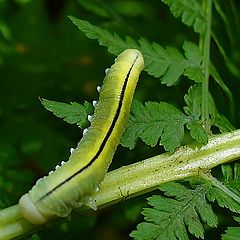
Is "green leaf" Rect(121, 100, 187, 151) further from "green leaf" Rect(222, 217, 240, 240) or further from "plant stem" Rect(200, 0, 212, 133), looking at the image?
"green leaf" Rect(222, 217, 240, 240)

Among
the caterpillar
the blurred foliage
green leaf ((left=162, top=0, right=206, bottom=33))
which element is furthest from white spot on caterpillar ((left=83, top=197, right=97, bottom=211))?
green leaf ((left=162, top=0, right=206, bottom=33))

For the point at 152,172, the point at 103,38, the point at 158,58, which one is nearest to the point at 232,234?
the point at 152,172

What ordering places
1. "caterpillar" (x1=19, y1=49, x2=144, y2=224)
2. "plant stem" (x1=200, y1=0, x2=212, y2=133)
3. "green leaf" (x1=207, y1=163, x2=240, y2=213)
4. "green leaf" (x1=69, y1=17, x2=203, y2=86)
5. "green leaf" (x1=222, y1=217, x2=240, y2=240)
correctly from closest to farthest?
"caterpillar" (x1=19, y1=49, x2=144, y2=224)
"green leaf" (x1=222, y1=217, x2=240, y2=240)
"green leaf" (x1=207, y1=163, x2=240, y2=213)
"plant stem" (x1=200, y1=0, x2=212, y2=133)
"green leaf" (x1=69, y1=17, x2=203, y2=86)

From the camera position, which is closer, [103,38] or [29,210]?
[29,210]

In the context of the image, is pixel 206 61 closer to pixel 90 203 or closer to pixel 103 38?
pixel 103 38

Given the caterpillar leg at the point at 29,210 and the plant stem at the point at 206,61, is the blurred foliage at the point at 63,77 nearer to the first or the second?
the plant stem at the point at 206,61

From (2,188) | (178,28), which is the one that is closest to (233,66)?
(178,28)

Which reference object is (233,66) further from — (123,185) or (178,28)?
(123,185)
